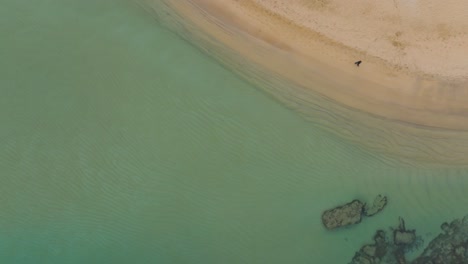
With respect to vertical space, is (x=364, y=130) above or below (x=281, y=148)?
above

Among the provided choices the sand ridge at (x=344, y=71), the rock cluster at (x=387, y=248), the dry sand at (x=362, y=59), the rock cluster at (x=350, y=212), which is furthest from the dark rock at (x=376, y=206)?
the sand ridge at (x=344, y=71)

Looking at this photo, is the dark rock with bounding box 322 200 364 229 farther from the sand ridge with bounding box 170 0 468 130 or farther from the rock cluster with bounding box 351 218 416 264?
the sand ridge with bounding box 170 0 468 130

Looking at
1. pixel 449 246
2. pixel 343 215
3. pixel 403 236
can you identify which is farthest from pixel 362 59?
pixel 449 246

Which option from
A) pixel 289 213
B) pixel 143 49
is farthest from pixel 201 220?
pixel 143 49

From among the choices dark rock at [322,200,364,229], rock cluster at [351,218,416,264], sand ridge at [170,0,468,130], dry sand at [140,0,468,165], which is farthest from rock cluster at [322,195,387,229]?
sand ridge at [170,0,468,130]

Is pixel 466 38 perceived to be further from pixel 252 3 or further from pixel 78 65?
pixel 78 65

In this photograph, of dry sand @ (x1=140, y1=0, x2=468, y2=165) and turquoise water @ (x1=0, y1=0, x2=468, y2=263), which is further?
turquoise water @ (x1=0, y1=0, x2=468, y2=263)

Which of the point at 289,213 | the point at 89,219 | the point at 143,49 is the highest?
the point at 143,49
